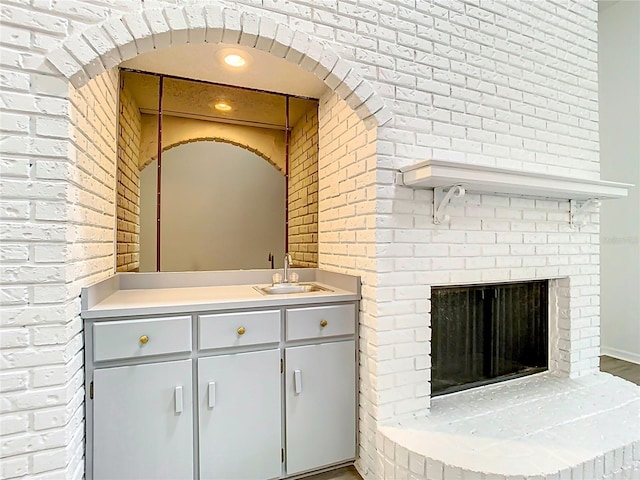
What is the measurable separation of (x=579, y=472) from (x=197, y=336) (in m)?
1.85

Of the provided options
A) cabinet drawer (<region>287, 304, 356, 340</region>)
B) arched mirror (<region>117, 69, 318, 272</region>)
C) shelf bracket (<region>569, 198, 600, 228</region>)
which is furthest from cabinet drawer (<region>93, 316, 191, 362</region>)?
shelf bracket (<region>569, 198, 600, 228</region>)

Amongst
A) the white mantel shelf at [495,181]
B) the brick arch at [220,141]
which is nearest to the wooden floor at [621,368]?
the white mantel shelf at [495,181]

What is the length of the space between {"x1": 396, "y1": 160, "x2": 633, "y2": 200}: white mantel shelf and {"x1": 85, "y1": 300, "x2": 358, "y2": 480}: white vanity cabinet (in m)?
0.81

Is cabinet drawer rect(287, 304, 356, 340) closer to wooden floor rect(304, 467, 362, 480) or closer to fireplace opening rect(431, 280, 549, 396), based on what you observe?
fireplace opening rect(431, 280, 549, 396)

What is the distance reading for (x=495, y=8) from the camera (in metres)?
2.16

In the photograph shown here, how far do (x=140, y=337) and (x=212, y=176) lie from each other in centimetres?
132

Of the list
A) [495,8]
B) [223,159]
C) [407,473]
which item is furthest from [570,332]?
[223,159]

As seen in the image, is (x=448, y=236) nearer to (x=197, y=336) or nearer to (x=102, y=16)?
(x=197, y=336)

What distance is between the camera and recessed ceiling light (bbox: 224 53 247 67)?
207 cm

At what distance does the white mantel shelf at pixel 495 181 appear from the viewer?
164 centimetres

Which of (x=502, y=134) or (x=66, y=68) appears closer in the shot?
(x=66, y=68)

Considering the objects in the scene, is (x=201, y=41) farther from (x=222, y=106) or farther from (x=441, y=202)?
(x=441, y=202)

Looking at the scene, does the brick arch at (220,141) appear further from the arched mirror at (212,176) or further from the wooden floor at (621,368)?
the wooden floor at (621,368)

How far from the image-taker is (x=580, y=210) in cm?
248
